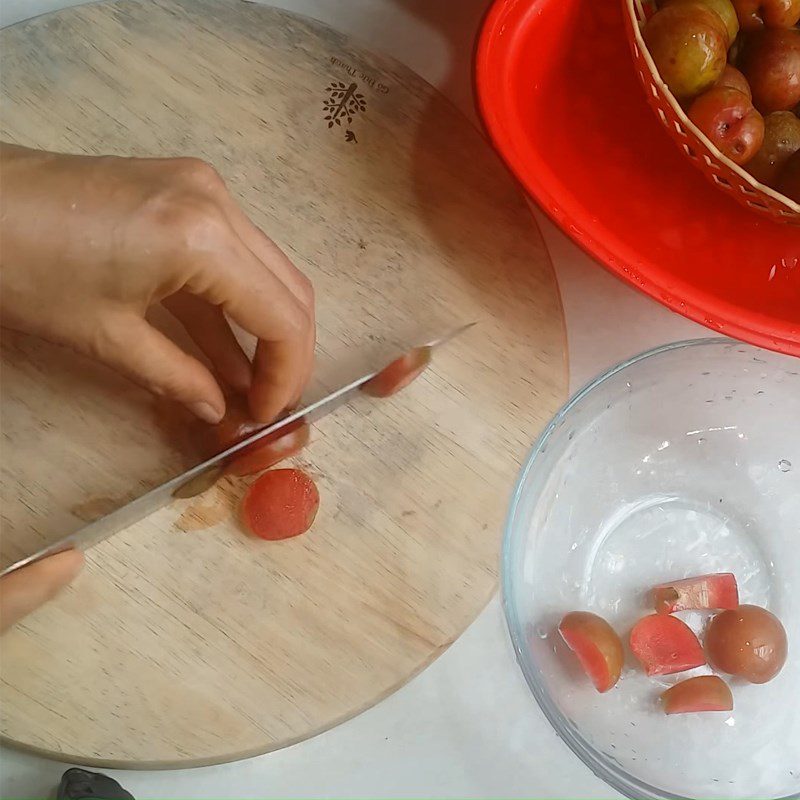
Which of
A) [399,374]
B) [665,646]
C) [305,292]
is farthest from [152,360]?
[665,646]

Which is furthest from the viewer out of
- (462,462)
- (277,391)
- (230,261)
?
(462,462)

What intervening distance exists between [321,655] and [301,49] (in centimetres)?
Result: 66

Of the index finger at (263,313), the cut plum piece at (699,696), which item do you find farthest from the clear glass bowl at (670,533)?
the index finger at (263,313)

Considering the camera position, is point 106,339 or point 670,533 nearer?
point 106,339

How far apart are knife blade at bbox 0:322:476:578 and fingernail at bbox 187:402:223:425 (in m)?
0.03

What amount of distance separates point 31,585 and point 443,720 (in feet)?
1.48

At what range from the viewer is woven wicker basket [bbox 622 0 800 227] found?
2.63 ft

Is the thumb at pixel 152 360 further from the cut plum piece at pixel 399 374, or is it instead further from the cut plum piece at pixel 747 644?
the cut plum piece at pixel 747 644

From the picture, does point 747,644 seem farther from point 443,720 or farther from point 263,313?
point 263,313

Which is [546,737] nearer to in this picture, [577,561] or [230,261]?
[577,561]

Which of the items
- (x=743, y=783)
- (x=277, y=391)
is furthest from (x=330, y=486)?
(x=743, y=783)

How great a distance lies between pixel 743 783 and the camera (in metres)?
0.94

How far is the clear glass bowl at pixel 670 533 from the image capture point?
3.05ft

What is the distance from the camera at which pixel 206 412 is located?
79cm
